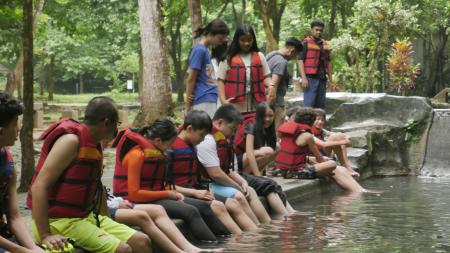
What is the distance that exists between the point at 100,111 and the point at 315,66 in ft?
27.5

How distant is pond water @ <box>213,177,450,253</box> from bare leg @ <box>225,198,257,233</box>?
0.45ft

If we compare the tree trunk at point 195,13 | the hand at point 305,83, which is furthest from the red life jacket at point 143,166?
the tree trunk at point 195,13

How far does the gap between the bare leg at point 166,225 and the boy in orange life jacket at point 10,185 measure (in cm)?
149

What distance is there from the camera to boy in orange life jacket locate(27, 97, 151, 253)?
5.27 meters

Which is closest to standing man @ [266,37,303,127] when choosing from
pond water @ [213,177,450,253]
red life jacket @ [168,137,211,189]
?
pond water @ [213,177,450,253]

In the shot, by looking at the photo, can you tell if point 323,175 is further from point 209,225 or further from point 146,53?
point 146,53

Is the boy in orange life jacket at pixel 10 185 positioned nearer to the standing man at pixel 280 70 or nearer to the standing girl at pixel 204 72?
the standing girl at pixel 204 72

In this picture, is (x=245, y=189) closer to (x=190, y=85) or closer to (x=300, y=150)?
(x=190, y=85)

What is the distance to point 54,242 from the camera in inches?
200

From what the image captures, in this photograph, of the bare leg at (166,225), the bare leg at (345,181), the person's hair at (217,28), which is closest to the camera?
the bare leg at (166,225)

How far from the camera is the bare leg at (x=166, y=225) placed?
6.37 metres

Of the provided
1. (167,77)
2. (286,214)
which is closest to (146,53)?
(167,77)

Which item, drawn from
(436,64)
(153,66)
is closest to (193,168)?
(153,66)

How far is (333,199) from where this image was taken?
10.6 meters
